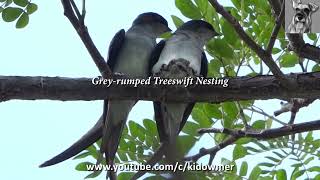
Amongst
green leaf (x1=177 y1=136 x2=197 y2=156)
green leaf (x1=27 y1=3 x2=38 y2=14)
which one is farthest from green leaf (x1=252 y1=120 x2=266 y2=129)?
green leaf (x1=177 y1=136 x2=197 y2=156)

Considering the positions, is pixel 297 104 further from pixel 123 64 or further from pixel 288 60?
pixel 123 64

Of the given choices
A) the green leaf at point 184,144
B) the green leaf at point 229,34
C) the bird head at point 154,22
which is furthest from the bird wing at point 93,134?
the green leaf at point 184,144

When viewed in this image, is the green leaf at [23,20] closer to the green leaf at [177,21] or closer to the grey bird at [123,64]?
the grey bird at [123,64]

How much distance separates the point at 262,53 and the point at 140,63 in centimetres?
122

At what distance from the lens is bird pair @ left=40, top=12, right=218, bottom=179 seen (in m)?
2.65

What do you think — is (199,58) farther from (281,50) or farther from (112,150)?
(112,150)

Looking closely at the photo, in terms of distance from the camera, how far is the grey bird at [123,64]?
2553 mm

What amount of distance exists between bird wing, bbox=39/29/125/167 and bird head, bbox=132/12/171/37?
0.28 metres

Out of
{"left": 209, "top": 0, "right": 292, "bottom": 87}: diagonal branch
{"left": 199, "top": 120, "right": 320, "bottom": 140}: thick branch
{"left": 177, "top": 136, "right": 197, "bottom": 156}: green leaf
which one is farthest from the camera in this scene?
{"left": 199, "top": 120, "right": 320, "bottom": 140}: thick branch

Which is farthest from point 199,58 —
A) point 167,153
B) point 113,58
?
point 167,153

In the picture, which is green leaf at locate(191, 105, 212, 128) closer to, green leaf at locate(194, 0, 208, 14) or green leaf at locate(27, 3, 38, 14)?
green leaf at locate(194, 0, 208, 14)

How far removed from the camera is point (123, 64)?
10.4 ft

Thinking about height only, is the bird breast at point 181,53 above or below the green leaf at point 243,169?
above

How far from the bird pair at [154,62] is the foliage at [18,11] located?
0.66m
